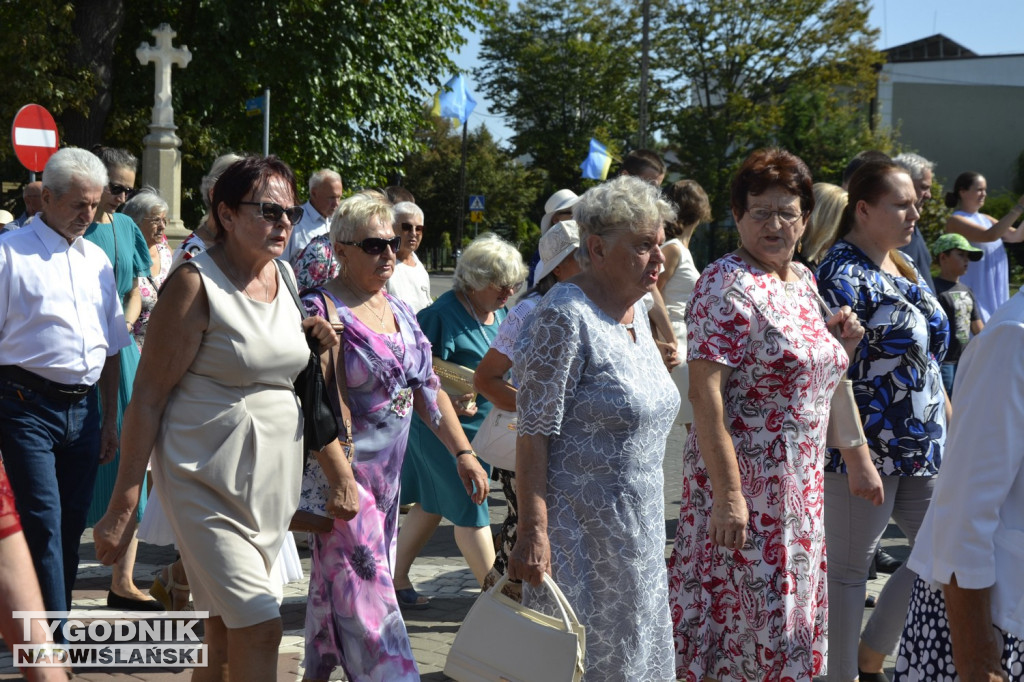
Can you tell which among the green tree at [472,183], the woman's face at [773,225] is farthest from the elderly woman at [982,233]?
the green tree at [472,183]

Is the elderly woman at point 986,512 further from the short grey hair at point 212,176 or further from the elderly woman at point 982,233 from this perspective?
the elderly woman at point 982,233

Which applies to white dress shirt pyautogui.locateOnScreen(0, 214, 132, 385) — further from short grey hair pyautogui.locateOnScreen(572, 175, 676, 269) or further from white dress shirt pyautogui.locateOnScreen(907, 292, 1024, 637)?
white dress shirt pyautogui.locateOnScreen(907, 292, 1024, 637)

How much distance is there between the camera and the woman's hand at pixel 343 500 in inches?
161

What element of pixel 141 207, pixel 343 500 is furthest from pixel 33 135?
pixel 343 500

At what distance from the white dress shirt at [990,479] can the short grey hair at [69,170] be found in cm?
371

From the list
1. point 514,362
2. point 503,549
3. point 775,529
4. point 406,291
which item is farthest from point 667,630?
Result: point 406,291

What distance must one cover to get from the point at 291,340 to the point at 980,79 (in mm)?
53973

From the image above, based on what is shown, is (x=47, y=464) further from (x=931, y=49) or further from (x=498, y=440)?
(x=931, y=49)

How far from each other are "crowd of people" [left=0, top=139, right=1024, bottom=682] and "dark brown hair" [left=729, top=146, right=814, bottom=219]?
12mm

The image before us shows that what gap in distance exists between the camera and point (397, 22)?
22734mm

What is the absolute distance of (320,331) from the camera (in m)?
4.05

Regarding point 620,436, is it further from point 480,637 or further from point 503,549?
point 503,549

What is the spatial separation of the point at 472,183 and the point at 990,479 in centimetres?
6489

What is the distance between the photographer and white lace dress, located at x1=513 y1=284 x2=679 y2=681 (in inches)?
142
